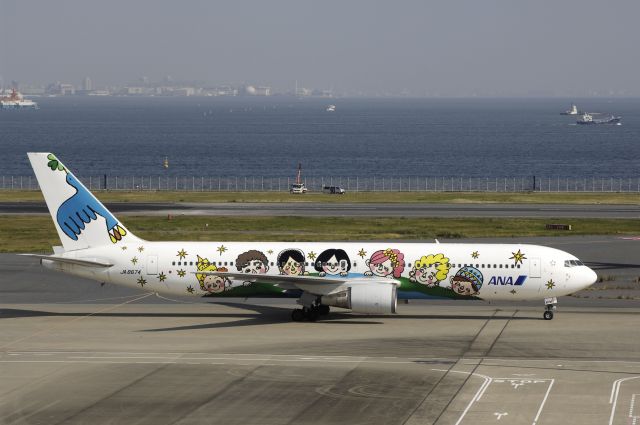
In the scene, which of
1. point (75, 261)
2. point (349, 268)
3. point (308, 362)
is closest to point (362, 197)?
point (349, 268)

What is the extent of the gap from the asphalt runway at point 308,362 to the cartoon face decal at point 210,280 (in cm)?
185

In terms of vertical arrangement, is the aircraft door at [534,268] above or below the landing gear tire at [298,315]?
above

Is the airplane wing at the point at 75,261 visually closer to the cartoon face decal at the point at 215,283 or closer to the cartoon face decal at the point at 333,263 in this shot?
the cartoon face decal at the point at 215,283

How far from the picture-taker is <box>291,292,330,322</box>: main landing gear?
55875 mm

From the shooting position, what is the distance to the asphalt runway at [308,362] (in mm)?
37875

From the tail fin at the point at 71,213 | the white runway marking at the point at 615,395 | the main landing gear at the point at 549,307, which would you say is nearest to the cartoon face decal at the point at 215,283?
the tail fin at the point at 71,213

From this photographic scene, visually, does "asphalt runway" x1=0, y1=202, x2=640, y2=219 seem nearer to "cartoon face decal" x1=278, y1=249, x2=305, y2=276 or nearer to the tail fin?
the tail fin

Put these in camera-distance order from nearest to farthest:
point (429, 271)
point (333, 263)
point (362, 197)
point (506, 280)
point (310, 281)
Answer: point (310, 281), point (429, 271), point (506, 280), point (333, 263), point (362, 197)

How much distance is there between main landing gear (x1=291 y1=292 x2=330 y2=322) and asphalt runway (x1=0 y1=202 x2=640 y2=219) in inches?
2023

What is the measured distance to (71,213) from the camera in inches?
2263

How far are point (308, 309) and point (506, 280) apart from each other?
10.7 metres

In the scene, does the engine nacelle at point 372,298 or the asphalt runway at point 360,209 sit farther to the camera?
the asphalt runway at point 360,209

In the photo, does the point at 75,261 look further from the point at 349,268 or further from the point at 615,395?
the point at 615,395

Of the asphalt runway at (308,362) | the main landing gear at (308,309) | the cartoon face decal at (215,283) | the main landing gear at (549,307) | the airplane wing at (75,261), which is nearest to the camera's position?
the asphalt runway at (308,362)
